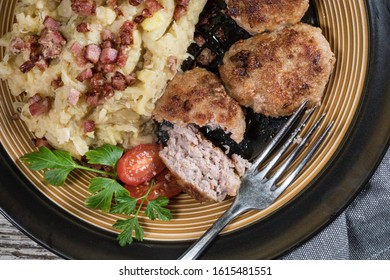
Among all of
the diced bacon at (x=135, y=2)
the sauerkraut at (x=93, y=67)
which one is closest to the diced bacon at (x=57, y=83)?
the sauerkraut at (x=93, y=67)

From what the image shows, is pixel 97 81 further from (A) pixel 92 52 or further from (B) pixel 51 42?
(B) pixel 51 42

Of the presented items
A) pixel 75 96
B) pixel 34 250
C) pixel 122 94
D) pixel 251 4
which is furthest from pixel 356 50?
pixel 34 250

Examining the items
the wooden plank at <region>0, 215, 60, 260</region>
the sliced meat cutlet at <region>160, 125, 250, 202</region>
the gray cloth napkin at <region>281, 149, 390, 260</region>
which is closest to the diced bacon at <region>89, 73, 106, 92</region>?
the sliced meat cutlet at <region>160, 125, 250, 202</region>

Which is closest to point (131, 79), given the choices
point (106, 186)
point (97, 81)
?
point (97, 81)

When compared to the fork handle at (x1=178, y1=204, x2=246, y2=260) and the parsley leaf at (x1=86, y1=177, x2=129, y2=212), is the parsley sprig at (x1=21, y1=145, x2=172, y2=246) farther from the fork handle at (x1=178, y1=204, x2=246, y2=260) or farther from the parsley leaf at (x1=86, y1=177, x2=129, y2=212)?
the fork handle at (x1=178, y1=204, x2=246, y2=260)

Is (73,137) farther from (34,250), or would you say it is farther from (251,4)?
(251,4)

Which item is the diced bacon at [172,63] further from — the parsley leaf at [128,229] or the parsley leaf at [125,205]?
the parsley leaf at [128,229]
